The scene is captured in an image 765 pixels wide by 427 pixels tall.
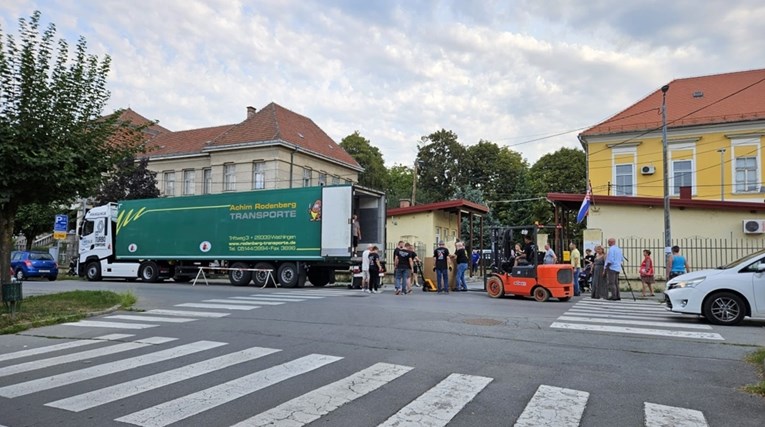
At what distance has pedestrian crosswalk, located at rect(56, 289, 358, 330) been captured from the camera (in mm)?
10695

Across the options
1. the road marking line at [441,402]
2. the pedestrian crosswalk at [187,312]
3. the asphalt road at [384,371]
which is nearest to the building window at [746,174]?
the asphalt road at [384,371]

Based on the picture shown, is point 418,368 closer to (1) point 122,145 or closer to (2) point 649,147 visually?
(1) point 122,145

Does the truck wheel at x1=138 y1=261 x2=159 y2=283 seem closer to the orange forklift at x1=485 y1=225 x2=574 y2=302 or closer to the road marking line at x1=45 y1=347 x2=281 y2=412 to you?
the orange forklift at x1=485 y1=225 x2=574 y2=302

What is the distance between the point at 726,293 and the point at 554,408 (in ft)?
23.6

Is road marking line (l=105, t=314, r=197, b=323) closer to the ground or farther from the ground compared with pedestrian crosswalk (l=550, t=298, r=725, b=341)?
closer to the ground

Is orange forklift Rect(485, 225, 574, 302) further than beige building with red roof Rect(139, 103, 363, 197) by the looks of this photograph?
No

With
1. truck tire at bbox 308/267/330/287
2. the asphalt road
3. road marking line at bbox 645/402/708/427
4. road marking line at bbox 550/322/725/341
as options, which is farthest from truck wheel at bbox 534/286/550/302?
road marking line at bbox 645/402/708/427

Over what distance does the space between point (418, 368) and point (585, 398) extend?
1952mm

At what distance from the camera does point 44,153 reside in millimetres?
11297

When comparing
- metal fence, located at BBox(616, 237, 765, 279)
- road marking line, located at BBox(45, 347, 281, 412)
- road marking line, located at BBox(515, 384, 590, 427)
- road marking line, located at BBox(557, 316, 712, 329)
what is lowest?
road marking line, located at BBox(45, 347, 281, 412)

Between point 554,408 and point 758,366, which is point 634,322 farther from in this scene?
point 554,408

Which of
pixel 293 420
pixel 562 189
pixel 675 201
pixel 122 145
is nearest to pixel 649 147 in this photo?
pixel 675 201

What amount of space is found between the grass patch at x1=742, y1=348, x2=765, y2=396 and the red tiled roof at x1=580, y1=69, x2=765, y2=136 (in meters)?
29.4

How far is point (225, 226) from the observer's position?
21953 millimetres
